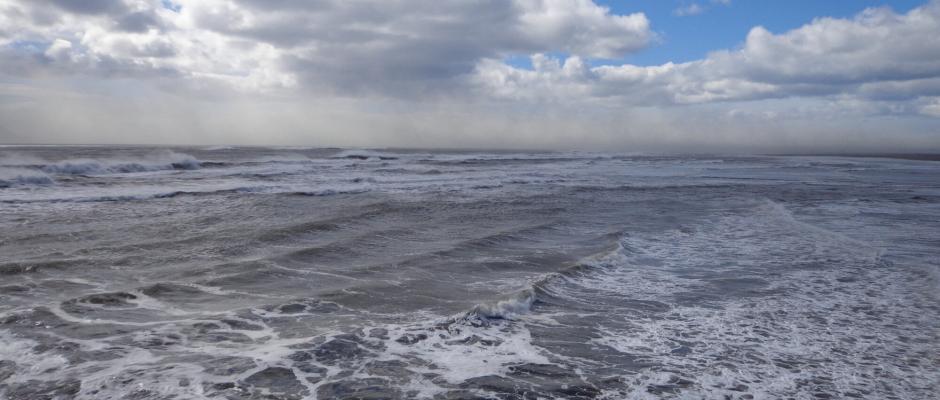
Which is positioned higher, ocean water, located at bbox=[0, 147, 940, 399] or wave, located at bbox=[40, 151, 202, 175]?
wave, located at bbox=[40, 151, 202, 175]

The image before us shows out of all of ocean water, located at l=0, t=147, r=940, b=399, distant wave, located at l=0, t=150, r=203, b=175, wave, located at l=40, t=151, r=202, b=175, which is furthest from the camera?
wave, located at l=40, t=151, r=202, b=175

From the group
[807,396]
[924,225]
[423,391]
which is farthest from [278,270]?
[924,225]

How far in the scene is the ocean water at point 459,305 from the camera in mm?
5100

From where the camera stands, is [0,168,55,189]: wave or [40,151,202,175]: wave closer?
[0,168,55,189]: wave

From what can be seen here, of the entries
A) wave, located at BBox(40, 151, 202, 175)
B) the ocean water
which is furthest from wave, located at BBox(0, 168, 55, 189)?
the ocean water

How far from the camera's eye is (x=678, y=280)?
9.23 meters

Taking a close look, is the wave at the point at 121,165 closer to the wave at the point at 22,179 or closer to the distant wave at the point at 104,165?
the distant wave at the point at 104,165

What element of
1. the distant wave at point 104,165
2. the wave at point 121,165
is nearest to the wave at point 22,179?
the distant wave at point 104,165

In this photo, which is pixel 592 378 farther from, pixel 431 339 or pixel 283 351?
pixel 283 351

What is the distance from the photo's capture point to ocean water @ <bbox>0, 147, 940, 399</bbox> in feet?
16.7

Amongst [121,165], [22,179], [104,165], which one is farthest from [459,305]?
[121,165]

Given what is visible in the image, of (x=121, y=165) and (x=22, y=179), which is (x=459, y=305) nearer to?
(x=22, y=179)

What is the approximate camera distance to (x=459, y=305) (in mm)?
7430

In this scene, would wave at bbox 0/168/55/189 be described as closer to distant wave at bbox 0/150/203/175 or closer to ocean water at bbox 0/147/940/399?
distant wave at bbox 0/150/203/175
